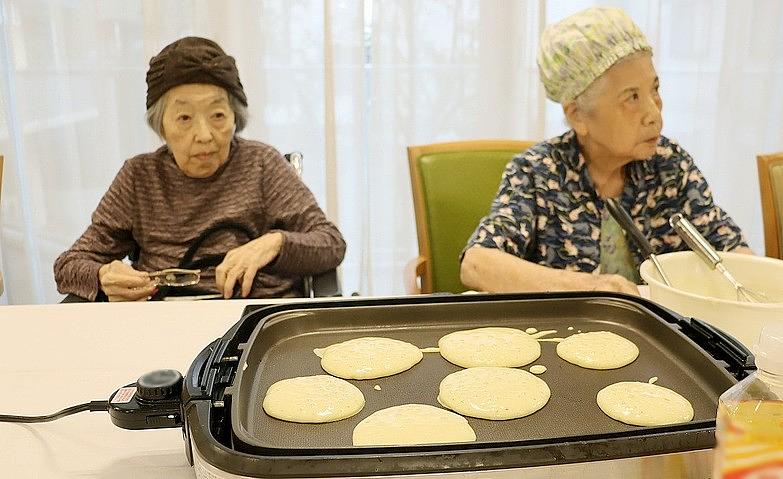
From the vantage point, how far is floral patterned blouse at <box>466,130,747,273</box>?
5.32 ft

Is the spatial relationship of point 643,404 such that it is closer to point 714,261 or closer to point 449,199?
point 714,261

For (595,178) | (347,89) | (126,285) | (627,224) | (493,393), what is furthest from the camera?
(347,89)

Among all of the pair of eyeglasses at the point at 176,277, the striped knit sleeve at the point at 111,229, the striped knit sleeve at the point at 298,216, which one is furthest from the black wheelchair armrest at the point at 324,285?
the striped knit sleeve at the point at 111,229

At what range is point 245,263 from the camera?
1638 millimetres

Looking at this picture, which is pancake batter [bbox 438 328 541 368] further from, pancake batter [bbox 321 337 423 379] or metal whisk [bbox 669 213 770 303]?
metal whisk [bbox 669 213 770 303]

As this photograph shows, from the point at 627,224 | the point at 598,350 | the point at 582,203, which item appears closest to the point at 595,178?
the point at 582,203

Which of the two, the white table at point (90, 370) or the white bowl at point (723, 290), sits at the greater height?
the white bowl at point (723, 290)

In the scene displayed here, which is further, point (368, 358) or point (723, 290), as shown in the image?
point (723, 290)

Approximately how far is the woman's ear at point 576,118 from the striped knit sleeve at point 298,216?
2.12 ft

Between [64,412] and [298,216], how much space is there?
1083 mm

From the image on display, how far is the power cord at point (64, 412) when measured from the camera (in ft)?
2.62

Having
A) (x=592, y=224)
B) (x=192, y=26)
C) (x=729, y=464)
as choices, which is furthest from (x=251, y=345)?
(x=192, y=26)

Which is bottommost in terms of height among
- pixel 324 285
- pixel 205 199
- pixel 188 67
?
pixel 324 285

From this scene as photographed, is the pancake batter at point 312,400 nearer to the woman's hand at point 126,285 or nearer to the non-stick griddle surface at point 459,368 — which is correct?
the non-stick griddle surface at point 459,368
